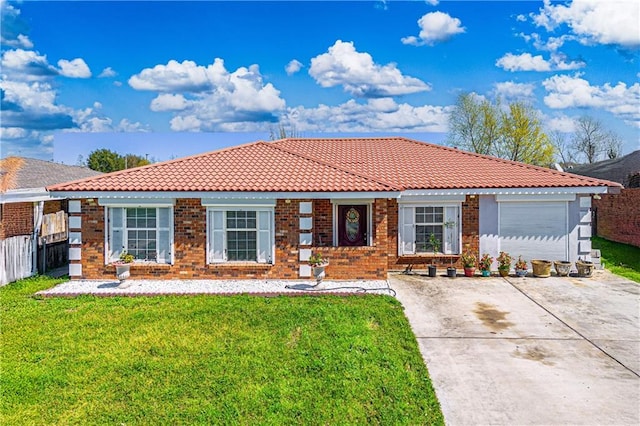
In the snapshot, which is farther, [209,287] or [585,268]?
[585,268]

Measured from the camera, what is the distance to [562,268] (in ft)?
48.0

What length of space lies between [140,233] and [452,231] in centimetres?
1033

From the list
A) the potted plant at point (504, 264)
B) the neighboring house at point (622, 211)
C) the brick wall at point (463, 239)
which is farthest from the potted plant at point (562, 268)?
the neighboring house at point (622, 211)

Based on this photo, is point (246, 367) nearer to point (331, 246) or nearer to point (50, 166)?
point (331, 246)

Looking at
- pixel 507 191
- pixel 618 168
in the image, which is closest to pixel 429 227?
pixel 507 191

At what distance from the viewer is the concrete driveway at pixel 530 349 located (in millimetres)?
6211

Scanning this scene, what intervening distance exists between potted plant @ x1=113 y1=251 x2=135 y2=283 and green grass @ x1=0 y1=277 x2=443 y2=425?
5.91ft

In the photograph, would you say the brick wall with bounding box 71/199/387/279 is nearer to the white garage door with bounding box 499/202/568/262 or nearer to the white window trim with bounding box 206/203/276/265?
the white window trim with bounding box 206/203/276/265

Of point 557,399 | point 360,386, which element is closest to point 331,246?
point 360,386

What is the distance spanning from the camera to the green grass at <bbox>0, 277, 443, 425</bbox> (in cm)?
606

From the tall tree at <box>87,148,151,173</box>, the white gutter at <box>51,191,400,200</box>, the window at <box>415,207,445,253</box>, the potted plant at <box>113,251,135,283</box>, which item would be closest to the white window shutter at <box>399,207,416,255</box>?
the window at <box>415,207,445,253</box>

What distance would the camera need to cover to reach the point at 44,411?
611 cm

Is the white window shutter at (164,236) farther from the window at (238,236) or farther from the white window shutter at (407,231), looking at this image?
the white window shutter at (407,231)

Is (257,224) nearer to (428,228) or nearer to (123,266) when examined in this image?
(123,266)
